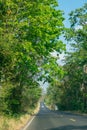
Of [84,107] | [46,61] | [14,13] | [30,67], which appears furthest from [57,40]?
[84,107]

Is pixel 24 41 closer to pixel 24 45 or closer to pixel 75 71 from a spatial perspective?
pixel 24 45

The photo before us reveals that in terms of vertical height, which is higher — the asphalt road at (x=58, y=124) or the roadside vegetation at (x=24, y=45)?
the roadside vegetation at (x=24, y=45)

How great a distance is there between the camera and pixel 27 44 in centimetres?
2934

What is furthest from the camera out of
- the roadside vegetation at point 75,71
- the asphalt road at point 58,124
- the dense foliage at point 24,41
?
the roadside vegetation at point 75,71

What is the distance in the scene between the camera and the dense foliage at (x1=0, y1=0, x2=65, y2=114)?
20125mm

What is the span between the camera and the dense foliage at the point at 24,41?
20125mm

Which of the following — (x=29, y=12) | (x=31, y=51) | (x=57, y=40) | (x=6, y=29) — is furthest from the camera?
(x=57, y=40)

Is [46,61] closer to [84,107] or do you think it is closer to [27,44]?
[27,44]

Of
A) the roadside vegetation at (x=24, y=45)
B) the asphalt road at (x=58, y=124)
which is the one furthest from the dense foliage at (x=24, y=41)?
the asphalt road at (x=58, y=124)

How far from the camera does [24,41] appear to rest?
27.4 metres

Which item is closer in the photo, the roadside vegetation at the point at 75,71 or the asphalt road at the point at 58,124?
the asphalt road at the point at 58,124

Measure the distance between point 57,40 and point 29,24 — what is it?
32.4ft

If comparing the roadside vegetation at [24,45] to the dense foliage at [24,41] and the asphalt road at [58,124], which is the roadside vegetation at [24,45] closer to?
the dense foliage at [24,41]

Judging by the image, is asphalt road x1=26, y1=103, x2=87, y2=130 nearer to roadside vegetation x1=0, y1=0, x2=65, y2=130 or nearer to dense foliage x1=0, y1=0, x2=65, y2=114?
roadside vegetation x1=0, y1=0, x2=65, y2=130
